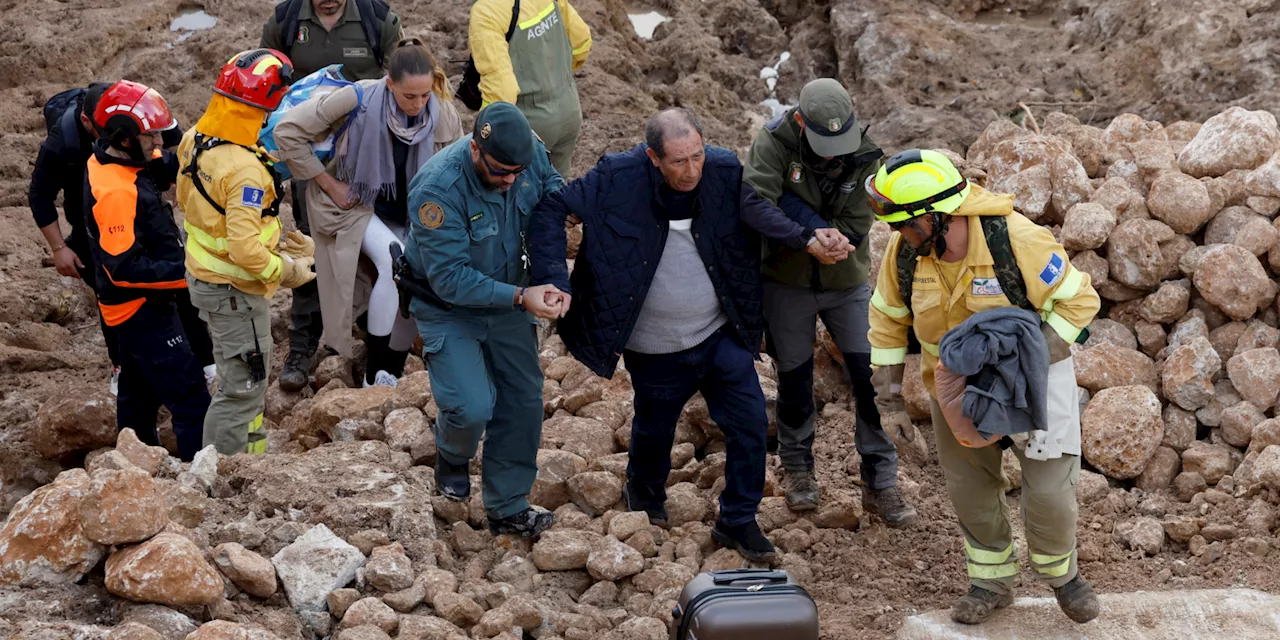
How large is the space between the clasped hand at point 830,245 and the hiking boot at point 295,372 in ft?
11.6

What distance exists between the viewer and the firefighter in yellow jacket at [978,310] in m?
3.80

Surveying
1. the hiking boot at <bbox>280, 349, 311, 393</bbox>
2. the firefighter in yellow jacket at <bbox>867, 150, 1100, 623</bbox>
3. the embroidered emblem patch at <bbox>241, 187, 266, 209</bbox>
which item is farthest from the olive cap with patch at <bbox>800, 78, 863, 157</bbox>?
the hiking boot at <bbox>280, 349, 311, 393</bbox>

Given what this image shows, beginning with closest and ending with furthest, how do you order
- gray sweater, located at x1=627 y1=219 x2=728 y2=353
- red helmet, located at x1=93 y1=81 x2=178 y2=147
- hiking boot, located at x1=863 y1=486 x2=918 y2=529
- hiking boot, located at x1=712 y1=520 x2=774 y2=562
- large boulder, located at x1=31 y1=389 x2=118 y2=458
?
gray sweater, located at x1=627 y1=219 x2=728 y2=353
hiking boot, located at x1=712 y1=520 x2=774 y2=562
hiking boot, located at x1=863 y1=486 x2=918 y2=529
red helmet, located at x1=93 y1=81 x2=178 y2=147
large boulder, located at x1=31 y1=389 x2=118 y2=458

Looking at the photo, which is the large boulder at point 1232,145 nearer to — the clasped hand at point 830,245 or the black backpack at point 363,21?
the clasped hand at point 830,245

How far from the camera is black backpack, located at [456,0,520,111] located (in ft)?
20.1

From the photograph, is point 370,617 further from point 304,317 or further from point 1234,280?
point 1234,280

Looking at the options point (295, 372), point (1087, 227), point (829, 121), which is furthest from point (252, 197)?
point (1087, 227)

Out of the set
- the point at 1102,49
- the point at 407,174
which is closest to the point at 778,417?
the point at 407,174

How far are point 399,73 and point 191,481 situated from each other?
6.56 ft

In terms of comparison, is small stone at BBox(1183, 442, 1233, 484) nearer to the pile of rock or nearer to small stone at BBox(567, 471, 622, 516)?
the pile of rock

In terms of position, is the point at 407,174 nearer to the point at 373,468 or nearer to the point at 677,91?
the point at 373,468

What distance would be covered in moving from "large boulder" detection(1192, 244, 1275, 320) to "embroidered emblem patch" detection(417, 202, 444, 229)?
3.60 m

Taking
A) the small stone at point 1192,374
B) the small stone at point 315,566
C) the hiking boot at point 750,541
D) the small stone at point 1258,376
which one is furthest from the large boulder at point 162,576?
the small stone at point 1258,376

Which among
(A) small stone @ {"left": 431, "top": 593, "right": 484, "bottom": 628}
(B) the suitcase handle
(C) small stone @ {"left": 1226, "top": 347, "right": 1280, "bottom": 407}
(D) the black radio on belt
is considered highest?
(D) the black radio on belt
